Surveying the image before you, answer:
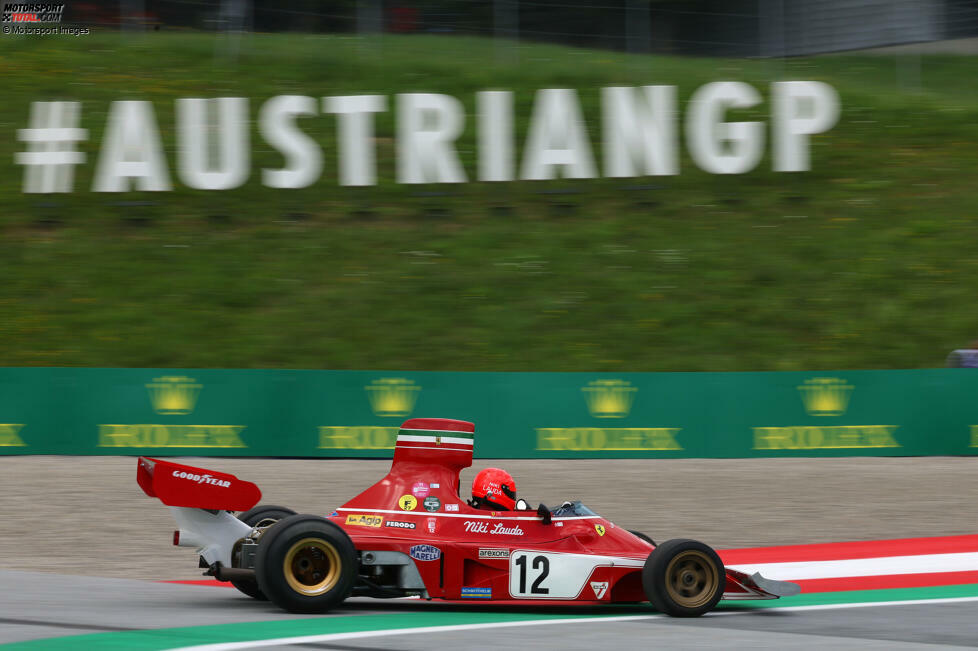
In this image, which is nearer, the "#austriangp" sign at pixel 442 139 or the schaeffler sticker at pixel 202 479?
the schaeffler sticker at pixel 202 479

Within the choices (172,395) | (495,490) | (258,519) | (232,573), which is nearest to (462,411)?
(172,395)

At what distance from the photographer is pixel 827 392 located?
56.5 ft

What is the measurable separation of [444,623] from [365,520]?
0.98 m

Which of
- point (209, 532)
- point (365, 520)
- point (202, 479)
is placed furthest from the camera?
point (365, 520)

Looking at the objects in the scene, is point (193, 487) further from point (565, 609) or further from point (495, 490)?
point (565, 609)

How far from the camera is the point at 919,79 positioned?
1149 inches

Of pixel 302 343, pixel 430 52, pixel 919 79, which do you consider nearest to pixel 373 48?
pixel 430 52

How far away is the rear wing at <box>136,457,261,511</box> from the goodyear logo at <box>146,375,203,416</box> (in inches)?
359

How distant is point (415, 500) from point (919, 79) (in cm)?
2457

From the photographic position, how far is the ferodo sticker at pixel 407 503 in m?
8.41

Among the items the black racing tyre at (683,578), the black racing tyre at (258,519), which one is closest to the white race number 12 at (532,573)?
the black racing tyre at (683,578)

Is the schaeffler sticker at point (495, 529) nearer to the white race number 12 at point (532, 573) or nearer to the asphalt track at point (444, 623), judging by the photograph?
the white race number 12 at point (532, 573)

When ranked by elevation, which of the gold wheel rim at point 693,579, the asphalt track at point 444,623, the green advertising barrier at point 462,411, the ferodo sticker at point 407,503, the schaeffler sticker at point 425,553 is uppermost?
the green advertising barrier at point 462,411

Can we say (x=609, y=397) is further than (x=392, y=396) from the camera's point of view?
Yes
